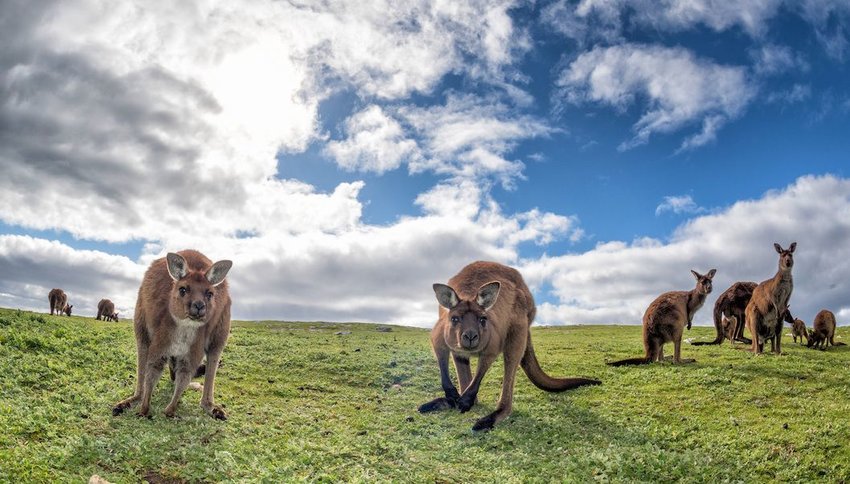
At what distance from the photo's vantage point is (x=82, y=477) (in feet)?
24.3

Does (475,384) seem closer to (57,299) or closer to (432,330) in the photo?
(432,330)

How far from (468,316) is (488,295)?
1.90ft

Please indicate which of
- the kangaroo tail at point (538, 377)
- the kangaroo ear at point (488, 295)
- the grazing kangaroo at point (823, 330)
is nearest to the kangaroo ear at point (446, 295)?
the kangaroo ear at point (488, 295)

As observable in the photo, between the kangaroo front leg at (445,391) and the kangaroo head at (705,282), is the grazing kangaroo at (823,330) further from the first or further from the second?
the kangaroo front leg at (445,391)

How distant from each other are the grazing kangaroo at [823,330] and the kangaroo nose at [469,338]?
17.9m

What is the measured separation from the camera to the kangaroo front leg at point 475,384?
38.0 ft

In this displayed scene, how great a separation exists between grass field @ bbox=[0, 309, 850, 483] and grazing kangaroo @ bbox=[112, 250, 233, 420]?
46 centimetres

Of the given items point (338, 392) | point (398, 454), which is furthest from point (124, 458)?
point (338, 392)

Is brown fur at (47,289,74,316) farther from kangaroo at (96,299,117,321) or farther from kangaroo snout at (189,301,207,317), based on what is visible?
kangaroo snout at (189,301,207,317)

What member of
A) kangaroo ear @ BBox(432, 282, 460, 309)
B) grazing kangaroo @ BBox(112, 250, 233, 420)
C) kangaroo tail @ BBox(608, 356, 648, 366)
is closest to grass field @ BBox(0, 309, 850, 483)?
grazing kangaroo @ BBox(112, 250, 233, 420)

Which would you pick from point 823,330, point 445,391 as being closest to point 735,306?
point 823,330

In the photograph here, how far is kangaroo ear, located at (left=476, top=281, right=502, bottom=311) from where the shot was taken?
11.4m

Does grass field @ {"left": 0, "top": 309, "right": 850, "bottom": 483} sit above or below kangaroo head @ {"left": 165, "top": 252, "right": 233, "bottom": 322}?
below

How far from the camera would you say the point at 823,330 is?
22531 millimetres
